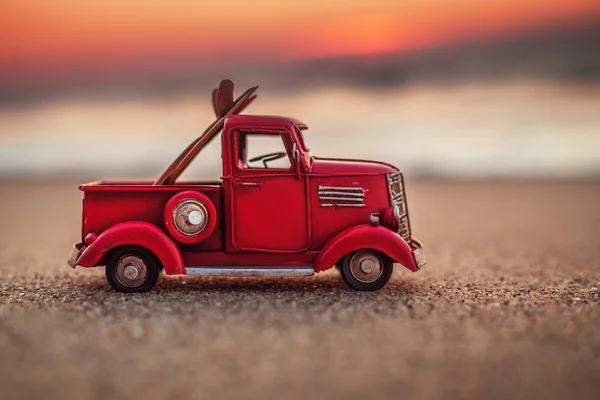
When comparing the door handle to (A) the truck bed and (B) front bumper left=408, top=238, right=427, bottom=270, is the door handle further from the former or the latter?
(B) front bumper left=408, top=238, right=427, bottom=270

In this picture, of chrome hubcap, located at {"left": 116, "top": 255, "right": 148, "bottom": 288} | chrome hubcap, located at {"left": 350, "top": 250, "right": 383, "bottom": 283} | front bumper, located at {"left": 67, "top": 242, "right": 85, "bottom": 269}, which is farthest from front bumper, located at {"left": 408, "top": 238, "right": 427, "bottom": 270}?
front bumper, located at {"left": 67, "top": 242, "right": 85, "bottom": 269}

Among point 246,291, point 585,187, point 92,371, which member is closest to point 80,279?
point 246,291

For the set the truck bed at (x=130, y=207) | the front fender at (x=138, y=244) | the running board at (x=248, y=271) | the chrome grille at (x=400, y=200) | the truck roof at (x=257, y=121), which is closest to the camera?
the front fender at (x=138, y=244)

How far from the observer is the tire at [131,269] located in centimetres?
1041

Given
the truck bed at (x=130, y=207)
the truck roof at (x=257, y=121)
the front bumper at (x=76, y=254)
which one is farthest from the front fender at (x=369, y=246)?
the front bumper at (x=76, y=254)

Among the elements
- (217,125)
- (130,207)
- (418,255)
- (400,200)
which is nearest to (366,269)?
(418,255)

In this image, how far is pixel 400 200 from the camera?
11.1 meters

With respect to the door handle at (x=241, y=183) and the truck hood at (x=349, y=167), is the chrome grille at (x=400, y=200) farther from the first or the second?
the door handle at (x=241, y=183)

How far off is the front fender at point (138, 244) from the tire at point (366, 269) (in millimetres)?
2301

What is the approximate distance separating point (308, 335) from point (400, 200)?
3792mm

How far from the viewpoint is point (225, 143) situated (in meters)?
10.6

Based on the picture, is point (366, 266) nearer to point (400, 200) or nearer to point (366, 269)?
point (366, 269)

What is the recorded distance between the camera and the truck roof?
1065 centimetres

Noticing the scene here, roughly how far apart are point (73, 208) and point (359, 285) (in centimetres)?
2026
